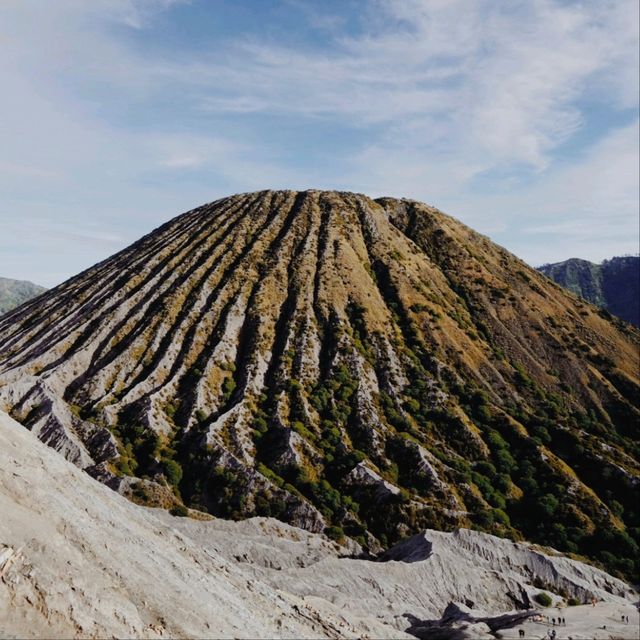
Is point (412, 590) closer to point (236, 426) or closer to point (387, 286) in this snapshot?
point (236, 426)

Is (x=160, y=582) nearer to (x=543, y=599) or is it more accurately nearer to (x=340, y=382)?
(x=543, y=599)

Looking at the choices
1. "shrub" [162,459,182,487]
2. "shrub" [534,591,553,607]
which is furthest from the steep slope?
"shrub" [534,591,553,607]

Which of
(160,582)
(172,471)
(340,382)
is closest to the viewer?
(160,582)

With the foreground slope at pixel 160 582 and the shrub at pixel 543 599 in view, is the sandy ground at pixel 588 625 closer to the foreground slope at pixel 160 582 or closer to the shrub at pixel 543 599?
the foreground slope at pixel 160 582

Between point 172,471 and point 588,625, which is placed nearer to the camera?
point 588,625

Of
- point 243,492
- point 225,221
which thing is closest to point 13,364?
point 243,492

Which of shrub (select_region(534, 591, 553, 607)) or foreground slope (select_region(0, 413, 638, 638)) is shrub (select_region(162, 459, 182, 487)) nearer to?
foreground slope (select_region(0, 413, 638, 638))

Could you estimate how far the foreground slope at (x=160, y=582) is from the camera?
2128cm

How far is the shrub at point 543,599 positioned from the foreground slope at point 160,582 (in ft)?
1.94

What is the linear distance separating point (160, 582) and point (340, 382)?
68622mm

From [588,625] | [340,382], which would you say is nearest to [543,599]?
[588,625]

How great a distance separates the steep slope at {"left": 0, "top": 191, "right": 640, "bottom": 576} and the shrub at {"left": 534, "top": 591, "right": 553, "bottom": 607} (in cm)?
1669

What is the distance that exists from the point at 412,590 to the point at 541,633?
14833mm

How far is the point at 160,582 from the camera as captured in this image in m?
25.7
